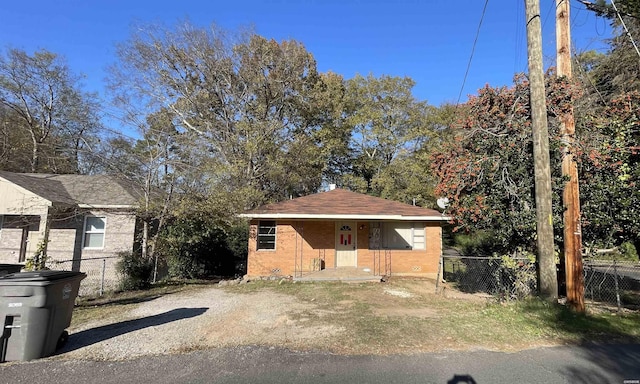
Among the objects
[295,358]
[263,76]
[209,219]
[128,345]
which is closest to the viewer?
[295,358]

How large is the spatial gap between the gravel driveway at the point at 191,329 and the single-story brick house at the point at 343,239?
4792 millimetres

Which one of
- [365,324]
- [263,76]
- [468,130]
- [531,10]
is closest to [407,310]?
[365,324]

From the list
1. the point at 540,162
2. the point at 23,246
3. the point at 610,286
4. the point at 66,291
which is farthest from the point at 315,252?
the point at 23,246

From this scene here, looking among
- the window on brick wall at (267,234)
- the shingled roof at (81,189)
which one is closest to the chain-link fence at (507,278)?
the window on brick wall at (267,234)

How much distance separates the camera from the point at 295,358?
5.11 metres

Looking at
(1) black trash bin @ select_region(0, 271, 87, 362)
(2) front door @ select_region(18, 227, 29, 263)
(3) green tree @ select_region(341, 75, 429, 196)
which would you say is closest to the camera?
(1) black trash bin @ select_region(0, 271, 87, 362)

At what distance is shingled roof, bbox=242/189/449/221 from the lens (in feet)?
45.4

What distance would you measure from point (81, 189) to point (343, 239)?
40.9 ft

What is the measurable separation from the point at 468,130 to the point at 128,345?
9601 millimetres

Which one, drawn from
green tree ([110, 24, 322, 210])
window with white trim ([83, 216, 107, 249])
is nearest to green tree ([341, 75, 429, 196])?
green tree ([110, 24, 322, 210])

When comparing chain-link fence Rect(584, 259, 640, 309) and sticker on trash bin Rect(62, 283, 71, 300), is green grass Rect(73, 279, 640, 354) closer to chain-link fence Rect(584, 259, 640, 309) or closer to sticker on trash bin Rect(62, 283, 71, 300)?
sticker on trash bin Rect(62, 283, 71, 300)

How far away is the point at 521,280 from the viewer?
9.03 m

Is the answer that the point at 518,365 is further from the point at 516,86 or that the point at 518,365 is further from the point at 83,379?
the point at 516,86

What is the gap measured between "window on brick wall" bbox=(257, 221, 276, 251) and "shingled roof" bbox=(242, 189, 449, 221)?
66 centimetres
